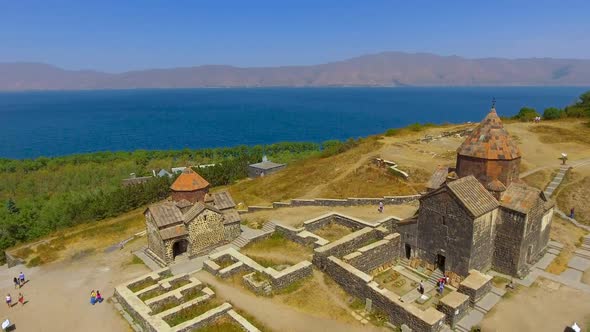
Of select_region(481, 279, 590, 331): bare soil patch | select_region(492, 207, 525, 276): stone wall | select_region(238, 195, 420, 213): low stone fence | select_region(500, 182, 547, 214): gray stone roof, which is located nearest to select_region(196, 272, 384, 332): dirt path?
select_region(481, 279, 590, 331): bare soil patch

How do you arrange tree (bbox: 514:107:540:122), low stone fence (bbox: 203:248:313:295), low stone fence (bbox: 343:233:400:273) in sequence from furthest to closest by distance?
tree (bbox: 514:107:540:122) → low stone fence (bbox: 343:233:400:273) → low stone fence (bbox: 203:248:313:295)

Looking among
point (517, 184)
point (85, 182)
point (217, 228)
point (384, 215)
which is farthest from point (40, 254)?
point (85, 182)

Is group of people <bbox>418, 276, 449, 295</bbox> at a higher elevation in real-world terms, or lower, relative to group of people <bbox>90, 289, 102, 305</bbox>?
higher

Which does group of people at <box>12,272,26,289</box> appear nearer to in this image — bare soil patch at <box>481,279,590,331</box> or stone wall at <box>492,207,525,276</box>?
bare soil patch at <box>481,279,590,331</box>

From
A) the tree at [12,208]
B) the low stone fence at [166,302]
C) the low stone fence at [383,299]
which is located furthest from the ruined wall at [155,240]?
the tree at [12,208]

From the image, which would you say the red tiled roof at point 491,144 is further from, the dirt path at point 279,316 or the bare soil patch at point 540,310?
the dirt path at point 279,316
